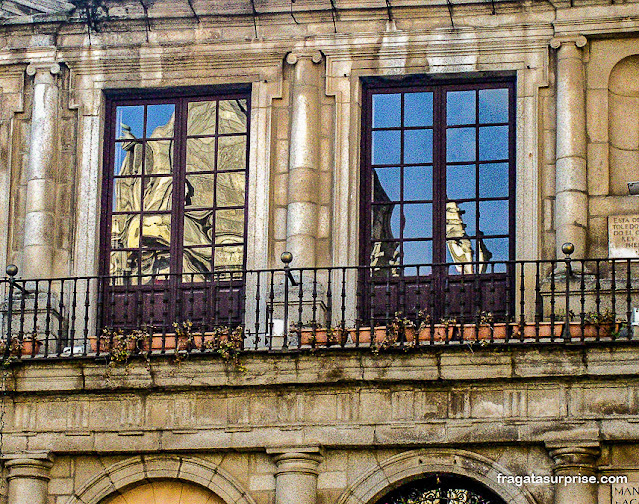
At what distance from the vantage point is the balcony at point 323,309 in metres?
18.8

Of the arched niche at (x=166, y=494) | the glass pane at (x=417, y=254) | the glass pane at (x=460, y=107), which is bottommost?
the arched niche at (x=166, y=494)

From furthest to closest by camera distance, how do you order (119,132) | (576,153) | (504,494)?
(119,132) → (576,153) → (504,494)

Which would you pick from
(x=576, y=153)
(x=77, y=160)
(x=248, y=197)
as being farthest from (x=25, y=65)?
(x=576, y=153)

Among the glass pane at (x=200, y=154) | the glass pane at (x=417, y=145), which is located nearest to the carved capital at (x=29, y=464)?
the glass pane at (x=200, y=154)

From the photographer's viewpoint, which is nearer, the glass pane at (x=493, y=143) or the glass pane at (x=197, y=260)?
the glass pane at (x=493, y=143)

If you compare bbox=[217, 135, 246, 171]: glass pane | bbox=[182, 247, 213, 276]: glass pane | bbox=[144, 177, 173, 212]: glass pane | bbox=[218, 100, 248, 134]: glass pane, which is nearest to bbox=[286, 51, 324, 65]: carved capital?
bbox=[218, 100, 248, 134]: glass pane

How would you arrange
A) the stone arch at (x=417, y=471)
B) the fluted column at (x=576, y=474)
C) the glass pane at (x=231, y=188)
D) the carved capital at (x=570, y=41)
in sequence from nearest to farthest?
the fluted column at (x=576, y=474) → the stone arch at (x=417, y=471) → the carved capital at (x=570, y=41) → the glass pane at (x=231, y=188)

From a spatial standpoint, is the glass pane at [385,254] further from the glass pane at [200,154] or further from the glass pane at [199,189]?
the glass pane at [200,154]

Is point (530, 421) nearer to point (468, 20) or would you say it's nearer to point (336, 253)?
point (336, 253)

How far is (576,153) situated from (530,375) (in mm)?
2744

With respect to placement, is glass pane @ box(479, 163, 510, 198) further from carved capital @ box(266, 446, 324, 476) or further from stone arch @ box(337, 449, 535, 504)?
carved capital @ box(266, 446, 324, 476)

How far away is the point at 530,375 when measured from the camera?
18438 mm

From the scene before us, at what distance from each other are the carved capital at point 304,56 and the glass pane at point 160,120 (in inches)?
58.9

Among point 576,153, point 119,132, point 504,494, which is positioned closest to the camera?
point 504,494
